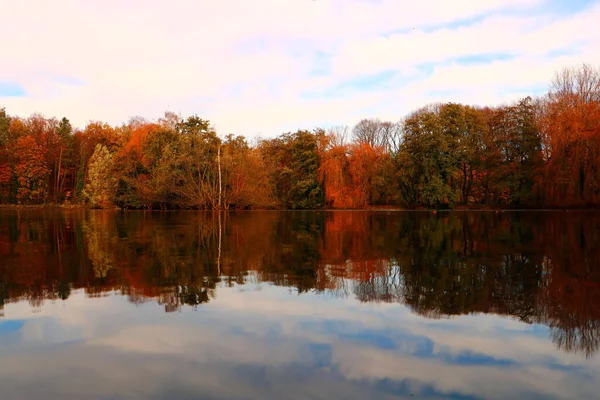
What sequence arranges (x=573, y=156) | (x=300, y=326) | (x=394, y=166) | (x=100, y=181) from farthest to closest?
(x=100, y=181) → (x=394, y=166) → (x=573, y=156) → (x=300, y=326)

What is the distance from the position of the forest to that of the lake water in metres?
36.1

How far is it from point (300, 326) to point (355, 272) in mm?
4497

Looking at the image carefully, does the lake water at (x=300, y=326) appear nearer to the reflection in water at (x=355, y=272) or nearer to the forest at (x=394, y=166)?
the reflection in water at (x=355, y=272)

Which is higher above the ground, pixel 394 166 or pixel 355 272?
pixel 394 166

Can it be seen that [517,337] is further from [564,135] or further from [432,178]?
[432,178]

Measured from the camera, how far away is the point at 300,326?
689 centimetres

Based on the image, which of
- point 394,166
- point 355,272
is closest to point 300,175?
point 394,166

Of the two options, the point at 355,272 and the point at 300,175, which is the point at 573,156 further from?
the point at 355,272

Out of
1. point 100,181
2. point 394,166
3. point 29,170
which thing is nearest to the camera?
point 394,166

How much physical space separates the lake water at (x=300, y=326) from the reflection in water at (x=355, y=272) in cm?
6

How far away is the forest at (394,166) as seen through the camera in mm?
44969

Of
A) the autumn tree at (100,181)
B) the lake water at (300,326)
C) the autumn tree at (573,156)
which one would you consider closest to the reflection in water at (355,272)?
the lake water at (300,326)

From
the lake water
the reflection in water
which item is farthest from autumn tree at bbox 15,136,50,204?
the lake water

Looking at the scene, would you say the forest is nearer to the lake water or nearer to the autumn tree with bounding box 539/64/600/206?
the autumn tree with bounding box 539/64/600/206
